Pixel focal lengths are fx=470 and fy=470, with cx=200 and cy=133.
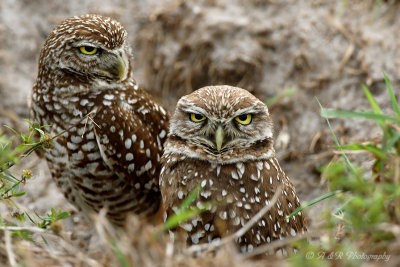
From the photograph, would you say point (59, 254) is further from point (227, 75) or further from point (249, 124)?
point (227, 75)

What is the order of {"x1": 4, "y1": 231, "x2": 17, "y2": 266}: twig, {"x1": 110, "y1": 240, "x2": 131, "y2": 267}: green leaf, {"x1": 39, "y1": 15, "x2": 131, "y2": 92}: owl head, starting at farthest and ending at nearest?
{"x1": 39, "y1": 15, "x2": 131, "y2": 92}: owl head
{"x1": 4, "y1": 231, "x2": 17, "y2": 266}: twig
{"x1": 110, "y1": 240, "x2": 131, "y2": 267}: green leaf

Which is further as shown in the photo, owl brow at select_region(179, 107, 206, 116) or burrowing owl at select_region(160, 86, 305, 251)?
owl brow at select_region(179, 107, 206, 116)

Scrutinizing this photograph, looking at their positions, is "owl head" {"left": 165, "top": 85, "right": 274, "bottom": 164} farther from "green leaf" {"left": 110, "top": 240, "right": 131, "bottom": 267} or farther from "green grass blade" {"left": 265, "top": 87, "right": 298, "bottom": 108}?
"green leaf" {"left": 110, "top": 240, "right": 131, "bottom": 267}

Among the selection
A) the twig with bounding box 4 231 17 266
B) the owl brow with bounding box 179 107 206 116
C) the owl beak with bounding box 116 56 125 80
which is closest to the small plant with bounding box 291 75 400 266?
the owl brow with bounding box 179 107 206 116

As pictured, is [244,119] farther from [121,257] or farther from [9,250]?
[9,250]

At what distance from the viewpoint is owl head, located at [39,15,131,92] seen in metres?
3.41

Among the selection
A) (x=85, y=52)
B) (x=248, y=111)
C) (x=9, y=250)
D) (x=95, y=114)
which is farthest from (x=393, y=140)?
(x=85, y=52)

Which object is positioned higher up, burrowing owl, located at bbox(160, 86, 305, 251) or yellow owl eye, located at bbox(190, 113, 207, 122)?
yellow owl eye, located at bbox(190, 113, 207, 122)

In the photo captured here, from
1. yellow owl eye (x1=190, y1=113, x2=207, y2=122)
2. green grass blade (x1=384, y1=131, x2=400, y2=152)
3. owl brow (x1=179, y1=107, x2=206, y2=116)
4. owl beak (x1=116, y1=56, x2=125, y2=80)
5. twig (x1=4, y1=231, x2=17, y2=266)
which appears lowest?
twig (x1=4, y1=231, x2=17, y2=266)

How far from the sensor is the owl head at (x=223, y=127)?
2852 mm

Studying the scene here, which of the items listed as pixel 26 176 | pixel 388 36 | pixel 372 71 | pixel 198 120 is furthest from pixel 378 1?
pixel 26 176

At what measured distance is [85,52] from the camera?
3.43 m

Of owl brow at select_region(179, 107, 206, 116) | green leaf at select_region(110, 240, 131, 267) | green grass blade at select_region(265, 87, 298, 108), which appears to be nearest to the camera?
green leaf at select_region(110, 240, 131, 267)

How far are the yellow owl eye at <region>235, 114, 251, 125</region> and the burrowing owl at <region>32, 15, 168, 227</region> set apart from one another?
38.3 inches
